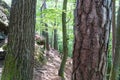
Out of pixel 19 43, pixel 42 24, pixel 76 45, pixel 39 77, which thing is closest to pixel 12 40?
pixel 19 43

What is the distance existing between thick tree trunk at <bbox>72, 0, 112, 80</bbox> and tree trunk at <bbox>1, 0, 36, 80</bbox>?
4435 mm

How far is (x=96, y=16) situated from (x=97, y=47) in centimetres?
27

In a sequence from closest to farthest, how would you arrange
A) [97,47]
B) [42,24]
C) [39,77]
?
[97,47] < [39,77] < [42,24]

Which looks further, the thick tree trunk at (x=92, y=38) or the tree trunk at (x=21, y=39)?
the tree trunk at (x=21, y=39)

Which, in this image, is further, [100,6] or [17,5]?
[17,5]

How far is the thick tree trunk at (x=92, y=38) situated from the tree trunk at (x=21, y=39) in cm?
443

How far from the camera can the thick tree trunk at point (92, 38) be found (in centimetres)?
208

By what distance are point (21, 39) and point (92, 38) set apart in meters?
4.53

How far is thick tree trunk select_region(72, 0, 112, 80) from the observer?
2.08 metres

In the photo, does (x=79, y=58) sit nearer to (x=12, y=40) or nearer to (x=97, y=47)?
(x=97, y=47)

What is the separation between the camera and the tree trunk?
6.41 meters

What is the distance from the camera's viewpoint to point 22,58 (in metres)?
6.45

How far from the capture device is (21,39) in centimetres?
642

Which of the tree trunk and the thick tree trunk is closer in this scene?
the thick tree trunk
